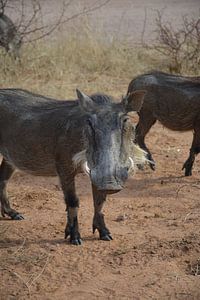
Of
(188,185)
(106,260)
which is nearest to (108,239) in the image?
(106,260)

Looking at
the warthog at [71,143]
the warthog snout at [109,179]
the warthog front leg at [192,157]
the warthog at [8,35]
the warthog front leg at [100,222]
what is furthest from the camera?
the warthog at [8,35]

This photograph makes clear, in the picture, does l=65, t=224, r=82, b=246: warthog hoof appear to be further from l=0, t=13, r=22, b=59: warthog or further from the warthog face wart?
l=0, t=13, r=22, b=59: warthog

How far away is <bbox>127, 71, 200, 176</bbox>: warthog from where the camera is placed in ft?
21.6

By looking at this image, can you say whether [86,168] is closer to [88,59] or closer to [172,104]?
[172,104]

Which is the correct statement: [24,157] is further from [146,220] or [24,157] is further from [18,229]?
[146,220]

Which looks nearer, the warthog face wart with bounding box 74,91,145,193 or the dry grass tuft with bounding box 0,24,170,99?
the warthog face wart with bounding box 74,91,145,193

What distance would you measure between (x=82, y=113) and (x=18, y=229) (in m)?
1.16

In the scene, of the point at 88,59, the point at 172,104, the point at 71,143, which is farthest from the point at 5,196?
the point at 88,59

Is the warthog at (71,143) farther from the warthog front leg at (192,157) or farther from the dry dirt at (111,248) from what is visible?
the warthog front leg at (192,157)

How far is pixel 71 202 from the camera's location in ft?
15.2

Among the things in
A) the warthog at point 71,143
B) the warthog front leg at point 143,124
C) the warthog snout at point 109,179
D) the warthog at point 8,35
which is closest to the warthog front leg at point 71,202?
the warthog at point 71,143

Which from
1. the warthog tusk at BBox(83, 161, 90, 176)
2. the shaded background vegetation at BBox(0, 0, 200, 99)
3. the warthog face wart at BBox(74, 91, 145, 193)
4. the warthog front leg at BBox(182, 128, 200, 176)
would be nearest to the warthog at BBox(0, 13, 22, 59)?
the shaded background vegetation at BBox(0, 0, 200, 99)

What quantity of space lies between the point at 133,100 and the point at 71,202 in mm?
908

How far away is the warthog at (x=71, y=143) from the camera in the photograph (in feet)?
12.8
